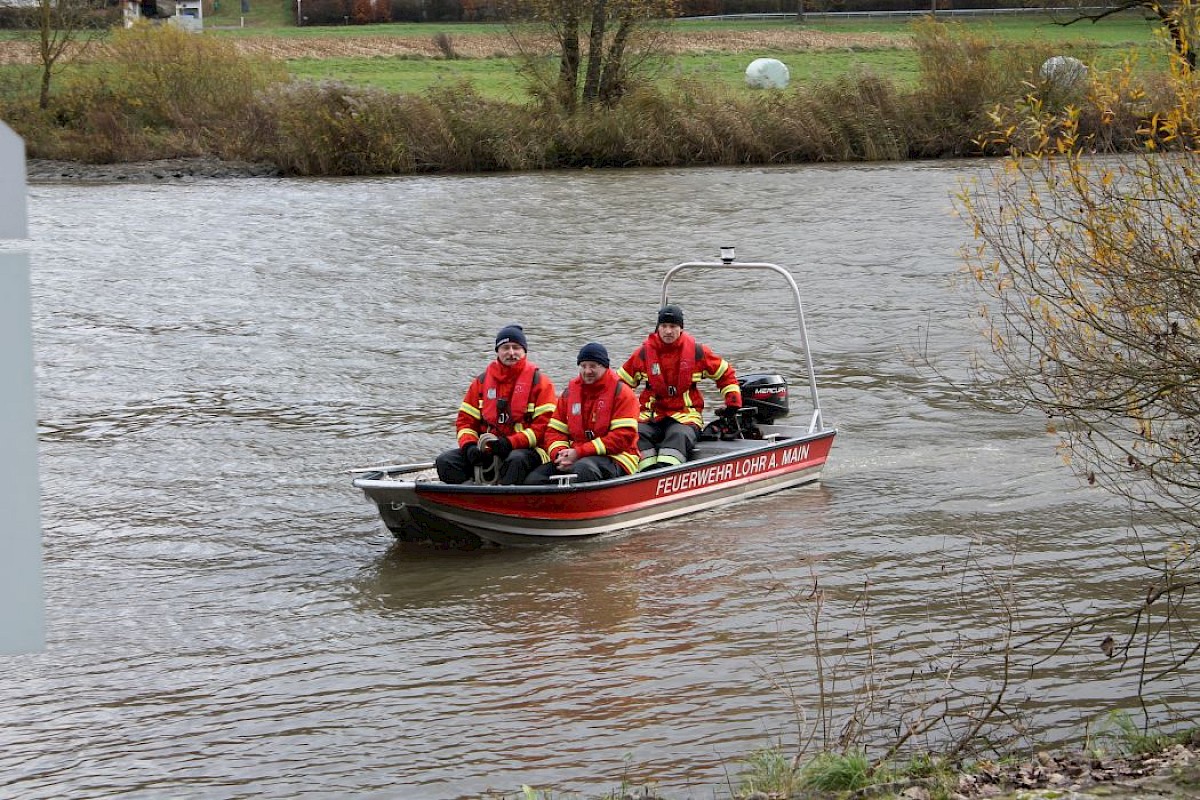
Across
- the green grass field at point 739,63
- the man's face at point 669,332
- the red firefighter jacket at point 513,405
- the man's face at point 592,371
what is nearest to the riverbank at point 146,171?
the green grass field at point 739,63

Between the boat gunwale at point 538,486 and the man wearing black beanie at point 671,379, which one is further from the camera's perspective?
the man wearing black beanie at point 671,379

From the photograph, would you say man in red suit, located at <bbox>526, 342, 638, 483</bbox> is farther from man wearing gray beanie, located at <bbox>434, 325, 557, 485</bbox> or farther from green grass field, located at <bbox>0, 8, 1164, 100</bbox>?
green grass field, located at <bbox>0, 8, 1164, 100</bbox>

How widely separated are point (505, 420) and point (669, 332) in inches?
65.6

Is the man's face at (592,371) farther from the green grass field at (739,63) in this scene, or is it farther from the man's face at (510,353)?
the green grass field at (739,63)

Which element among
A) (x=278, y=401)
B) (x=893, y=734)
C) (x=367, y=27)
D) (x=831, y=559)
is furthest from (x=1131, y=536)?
(x=367, y=27)

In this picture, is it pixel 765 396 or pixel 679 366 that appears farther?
pixel 765 396

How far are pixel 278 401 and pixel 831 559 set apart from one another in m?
8.00

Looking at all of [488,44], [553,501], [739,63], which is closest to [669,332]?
[553,501]

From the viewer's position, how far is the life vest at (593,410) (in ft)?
36.3

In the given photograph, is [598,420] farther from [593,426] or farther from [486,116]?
[486,116]

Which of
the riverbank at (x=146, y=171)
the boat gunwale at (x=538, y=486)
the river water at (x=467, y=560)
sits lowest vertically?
the river water at (x=467, y=560)

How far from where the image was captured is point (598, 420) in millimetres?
11117

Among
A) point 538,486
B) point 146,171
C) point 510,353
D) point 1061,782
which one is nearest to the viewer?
point 1061,782

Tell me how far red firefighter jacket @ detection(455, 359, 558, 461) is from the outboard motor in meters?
2.60
